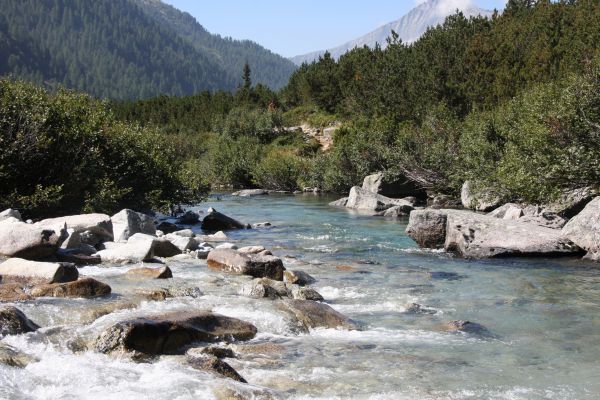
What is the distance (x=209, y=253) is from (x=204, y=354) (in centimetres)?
761

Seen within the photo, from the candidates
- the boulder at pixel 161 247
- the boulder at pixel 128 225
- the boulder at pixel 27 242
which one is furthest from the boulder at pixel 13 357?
the boulder at pixel 128 225

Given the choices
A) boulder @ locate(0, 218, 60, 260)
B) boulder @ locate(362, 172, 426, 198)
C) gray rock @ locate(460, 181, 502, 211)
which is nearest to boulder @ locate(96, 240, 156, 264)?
boulder @ locate(0, 218, 60, 260)

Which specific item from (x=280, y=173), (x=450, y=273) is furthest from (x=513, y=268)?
(x=280, y=173)

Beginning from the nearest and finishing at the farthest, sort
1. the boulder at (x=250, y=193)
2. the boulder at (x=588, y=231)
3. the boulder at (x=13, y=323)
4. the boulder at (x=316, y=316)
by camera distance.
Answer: the boulder at (x=13, y=323) → the boulder at (x=316, y=316) → the boulder at (x=588, y=231) → the boulder at (x=250, y=193)

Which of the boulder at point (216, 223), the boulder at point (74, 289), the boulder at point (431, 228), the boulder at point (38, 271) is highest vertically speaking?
the boulder at point (431, 228)

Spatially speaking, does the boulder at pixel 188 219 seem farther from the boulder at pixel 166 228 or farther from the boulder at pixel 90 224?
the boulder at pixel 90 224

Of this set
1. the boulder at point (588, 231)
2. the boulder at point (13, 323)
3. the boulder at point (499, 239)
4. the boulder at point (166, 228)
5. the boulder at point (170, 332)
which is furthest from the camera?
the boulder at point (166, 228)

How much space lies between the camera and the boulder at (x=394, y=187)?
4156 centimetres

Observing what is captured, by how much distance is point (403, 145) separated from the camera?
42.0m

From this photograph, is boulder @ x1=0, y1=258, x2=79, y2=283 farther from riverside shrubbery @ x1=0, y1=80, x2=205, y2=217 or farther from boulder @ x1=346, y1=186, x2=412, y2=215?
boulder @ x1=346, y1=186, x2=412, y2=215

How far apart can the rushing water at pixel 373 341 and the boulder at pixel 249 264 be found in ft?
1.62

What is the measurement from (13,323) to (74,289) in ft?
7.83

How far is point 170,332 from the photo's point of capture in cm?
907

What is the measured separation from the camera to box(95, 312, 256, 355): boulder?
28.4ft
